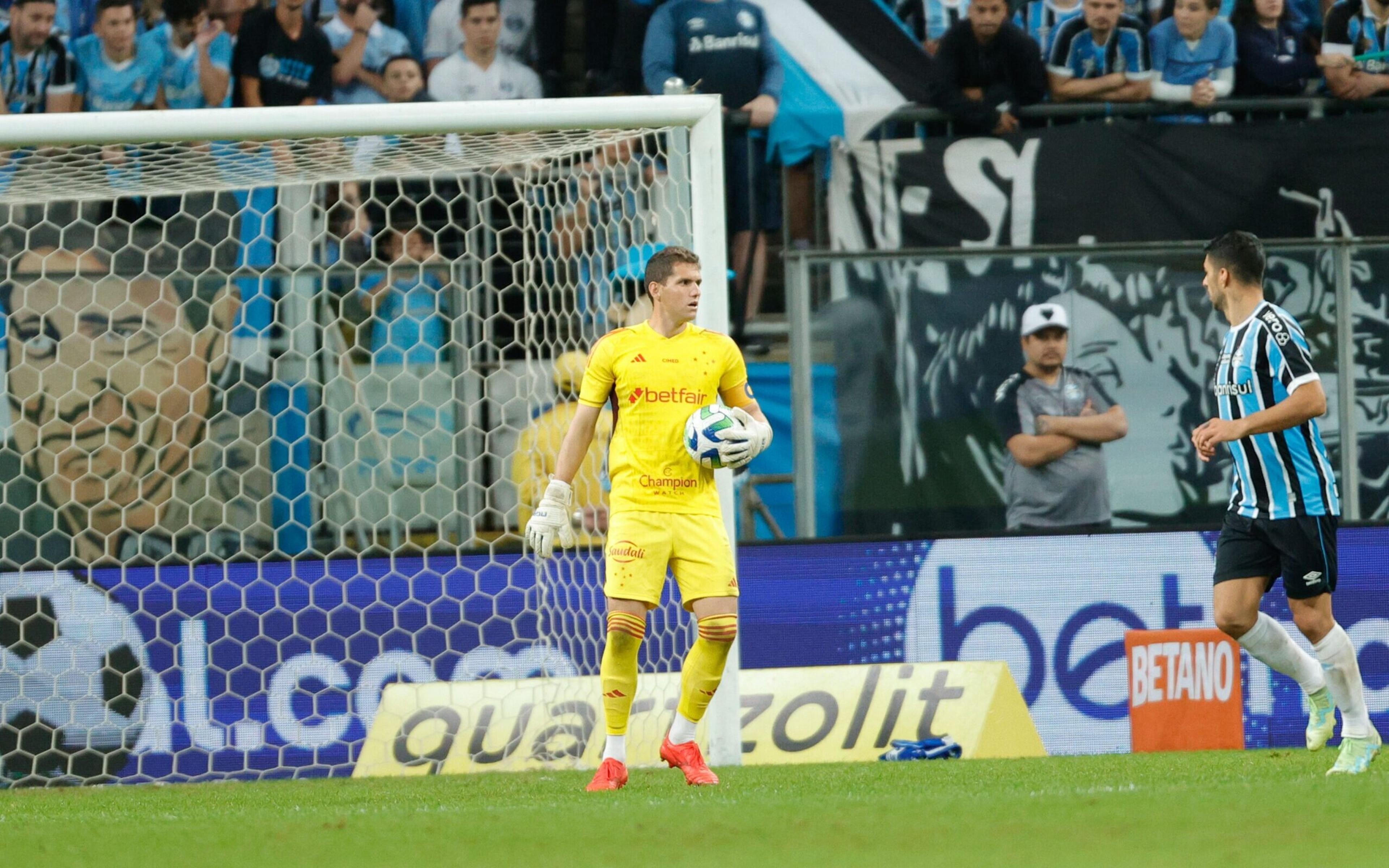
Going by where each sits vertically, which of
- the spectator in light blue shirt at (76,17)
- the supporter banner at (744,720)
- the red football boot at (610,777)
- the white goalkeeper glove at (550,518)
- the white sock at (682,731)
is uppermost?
the spectator in light blue shirt at (76,17)

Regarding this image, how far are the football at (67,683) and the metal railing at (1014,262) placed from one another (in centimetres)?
330

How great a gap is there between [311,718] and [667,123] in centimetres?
324

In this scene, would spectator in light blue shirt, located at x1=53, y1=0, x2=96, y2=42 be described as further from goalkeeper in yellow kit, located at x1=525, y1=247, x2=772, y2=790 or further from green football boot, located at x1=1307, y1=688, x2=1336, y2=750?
green football boot, located at x1=1307, y1=688, x2=1336, y2=750

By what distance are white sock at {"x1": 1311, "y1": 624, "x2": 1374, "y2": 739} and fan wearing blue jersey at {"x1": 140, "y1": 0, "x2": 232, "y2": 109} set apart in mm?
6693

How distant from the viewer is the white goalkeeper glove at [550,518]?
20.0ft

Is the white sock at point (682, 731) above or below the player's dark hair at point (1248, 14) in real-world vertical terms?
below

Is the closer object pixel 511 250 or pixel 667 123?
pixel 667 123

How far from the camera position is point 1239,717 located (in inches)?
307

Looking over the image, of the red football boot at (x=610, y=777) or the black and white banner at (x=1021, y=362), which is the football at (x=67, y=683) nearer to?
the red football boot at (x=610, y=777)

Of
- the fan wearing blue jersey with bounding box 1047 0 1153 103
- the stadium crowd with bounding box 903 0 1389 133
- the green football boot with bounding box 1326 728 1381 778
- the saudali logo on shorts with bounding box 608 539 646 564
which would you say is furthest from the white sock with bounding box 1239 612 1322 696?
the fan wearing blue jersey with bounding box 1047 0 1153 103

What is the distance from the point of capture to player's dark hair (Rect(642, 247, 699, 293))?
20.0 ft

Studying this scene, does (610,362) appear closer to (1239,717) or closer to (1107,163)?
(1239,717)

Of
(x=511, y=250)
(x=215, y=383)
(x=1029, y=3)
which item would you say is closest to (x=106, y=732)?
(x=215, y=383)

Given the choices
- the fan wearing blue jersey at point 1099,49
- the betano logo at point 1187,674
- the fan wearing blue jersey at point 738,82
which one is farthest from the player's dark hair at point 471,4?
the betano logo at point 1187,674
